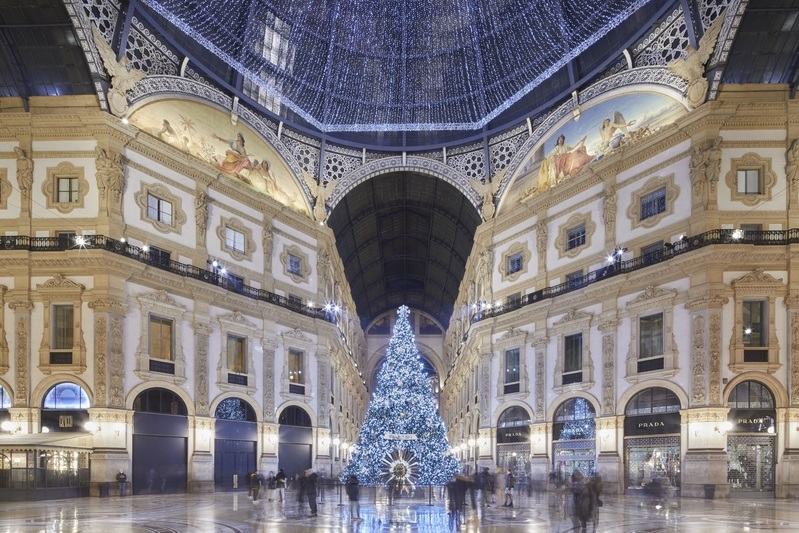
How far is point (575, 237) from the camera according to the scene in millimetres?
41938

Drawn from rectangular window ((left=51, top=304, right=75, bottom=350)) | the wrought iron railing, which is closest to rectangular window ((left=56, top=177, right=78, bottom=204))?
rectangular window ((left=51, top=304, right=75, bottom=350))

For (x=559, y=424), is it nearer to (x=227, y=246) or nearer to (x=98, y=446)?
(x=227, y=246)

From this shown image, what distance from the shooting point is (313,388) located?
47656mm

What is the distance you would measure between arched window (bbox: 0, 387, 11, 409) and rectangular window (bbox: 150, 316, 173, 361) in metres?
6.63

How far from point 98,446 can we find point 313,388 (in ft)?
59.7

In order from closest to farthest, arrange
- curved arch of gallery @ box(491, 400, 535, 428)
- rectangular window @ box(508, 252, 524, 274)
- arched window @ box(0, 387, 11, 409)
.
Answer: arched window @ box(0, 387, 11, 409), curved arch of gallery @ box(491, 400, 535, 428), rectangular window @ box(508, 252, 524, 274)

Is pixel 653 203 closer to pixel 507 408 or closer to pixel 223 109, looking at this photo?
A: pixel 507 408

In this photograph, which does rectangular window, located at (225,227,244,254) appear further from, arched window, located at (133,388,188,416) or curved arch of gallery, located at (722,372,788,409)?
curved arch of gallery, located at (722,372,788,409)

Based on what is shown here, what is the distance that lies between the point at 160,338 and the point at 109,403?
16.2 feet

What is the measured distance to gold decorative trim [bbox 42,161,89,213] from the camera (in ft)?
109

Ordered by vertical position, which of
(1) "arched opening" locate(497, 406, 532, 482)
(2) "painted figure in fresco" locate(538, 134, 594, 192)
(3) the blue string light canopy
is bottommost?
(1) "arched opening" locate(497, 406, 532, 482)

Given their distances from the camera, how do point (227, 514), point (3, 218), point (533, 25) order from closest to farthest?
point (227, 514) < point (3, 218) < point (533, 25)

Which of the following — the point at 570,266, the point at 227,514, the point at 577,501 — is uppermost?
the point at 570,266

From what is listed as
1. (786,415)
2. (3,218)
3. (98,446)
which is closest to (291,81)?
(3,218)
